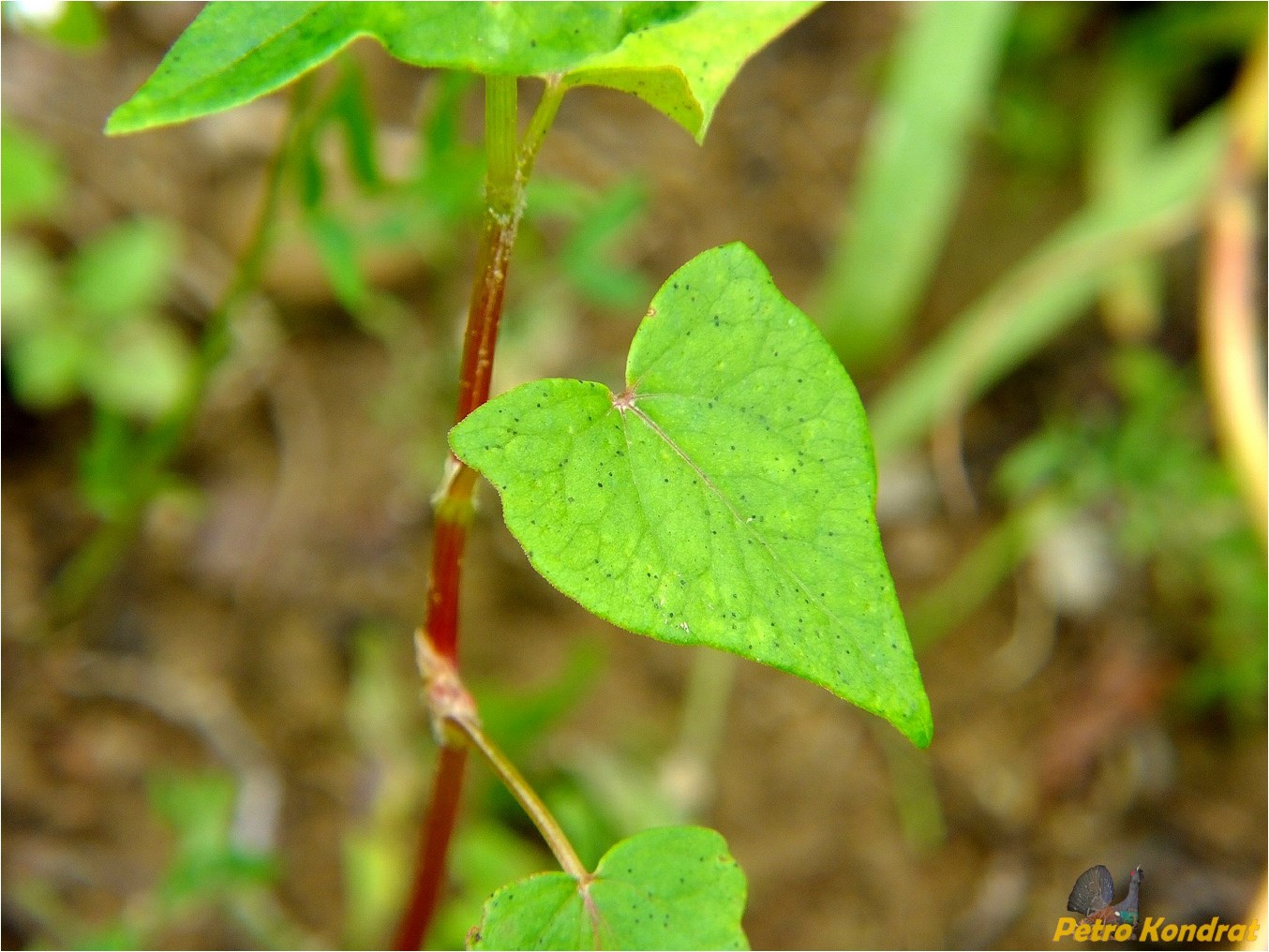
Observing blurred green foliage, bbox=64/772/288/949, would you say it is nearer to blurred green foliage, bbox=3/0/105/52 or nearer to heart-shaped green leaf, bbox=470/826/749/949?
heart-shaped green leaf, bbox=470/826/749/949

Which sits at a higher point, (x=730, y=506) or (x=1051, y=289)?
(x=1051, y=289)

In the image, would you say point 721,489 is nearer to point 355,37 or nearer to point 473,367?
point 473,367

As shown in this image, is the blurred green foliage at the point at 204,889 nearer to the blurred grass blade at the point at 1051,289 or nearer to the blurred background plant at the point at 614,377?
the blurred background plant at the point at 614,377

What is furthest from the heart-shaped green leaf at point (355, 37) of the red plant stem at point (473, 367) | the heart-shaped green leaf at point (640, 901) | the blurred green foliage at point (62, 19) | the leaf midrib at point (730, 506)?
the blurred green foliage at point (62, 19)

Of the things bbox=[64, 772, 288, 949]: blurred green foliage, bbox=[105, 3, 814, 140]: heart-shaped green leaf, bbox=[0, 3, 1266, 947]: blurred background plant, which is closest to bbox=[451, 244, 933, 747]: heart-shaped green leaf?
bbox=[105, 3, 814, 140]: heart-shaped green leaf

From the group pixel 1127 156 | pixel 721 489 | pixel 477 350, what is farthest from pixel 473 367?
pixel 1127 156
